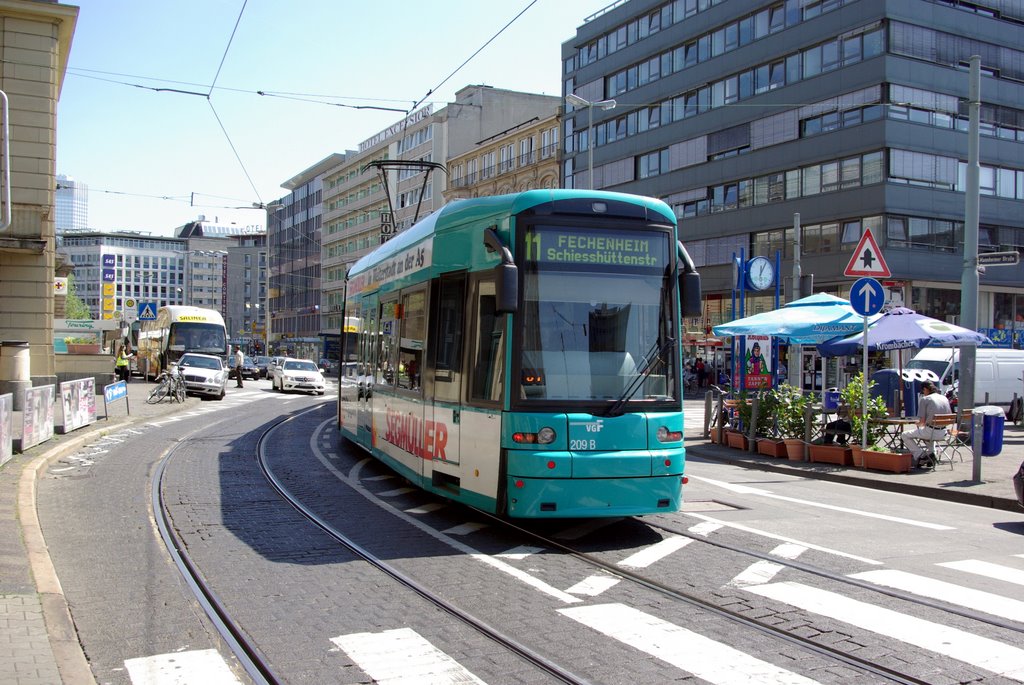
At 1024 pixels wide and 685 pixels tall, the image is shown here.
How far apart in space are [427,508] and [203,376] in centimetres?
2463

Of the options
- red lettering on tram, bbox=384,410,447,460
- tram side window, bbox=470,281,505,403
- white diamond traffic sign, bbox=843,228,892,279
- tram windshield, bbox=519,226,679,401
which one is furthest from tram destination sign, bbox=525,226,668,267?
white diamond traffic sign, bbox=843,228,892,279

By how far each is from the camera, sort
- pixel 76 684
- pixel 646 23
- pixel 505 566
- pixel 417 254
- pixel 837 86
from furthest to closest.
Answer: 1. pixel 646 23
2. pixel 837 86
3. pixel 417 254
4. pixel 505 566
5. pixel 76 684

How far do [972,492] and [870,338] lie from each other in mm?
5941

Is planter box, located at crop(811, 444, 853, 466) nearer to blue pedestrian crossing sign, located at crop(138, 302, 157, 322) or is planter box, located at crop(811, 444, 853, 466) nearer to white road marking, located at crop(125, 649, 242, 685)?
white road marking, located at crop(125, 649, 242, 685)

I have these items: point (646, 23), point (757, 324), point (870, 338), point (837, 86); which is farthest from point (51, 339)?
point (646, 23)

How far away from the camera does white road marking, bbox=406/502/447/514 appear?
10.4 metres

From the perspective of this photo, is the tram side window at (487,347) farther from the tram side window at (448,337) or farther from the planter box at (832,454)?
the planter box at (832,454)

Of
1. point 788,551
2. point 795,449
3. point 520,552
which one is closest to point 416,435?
point 520,552

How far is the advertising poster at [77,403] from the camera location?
58.6ft

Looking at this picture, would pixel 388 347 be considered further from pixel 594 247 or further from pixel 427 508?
pixel 594 247

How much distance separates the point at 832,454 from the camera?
16.1m

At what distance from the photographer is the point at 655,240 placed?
355 inches

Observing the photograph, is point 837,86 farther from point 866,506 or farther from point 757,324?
point 866,506

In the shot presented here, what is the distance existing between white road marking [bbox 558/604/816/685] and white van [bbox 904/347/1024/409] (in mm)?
24554
